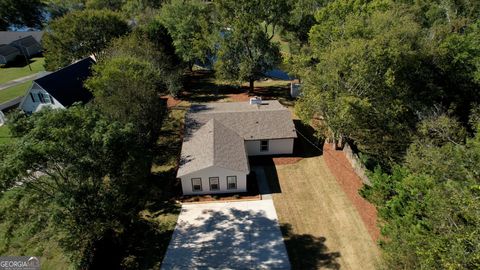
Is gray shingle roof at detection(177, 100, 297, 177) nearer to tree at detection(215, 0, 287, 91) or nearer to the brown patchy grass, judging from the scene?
the brown patchy grass

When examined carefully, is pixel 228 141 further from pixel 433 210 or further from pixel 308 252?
pixel 433 210

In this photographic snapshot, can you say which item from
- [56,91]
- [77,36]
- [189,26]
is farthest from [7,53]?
[189,26]

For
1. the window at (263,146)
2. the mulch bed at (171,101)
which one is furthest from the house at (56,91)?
the window at (263,146)

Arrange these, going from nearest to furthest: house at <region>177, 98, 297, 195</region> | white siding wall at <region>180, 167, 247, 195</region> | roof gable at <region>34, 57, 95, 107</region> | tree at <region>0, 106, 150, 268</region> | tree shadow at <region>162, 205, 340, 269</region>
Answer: tree at <region>0, 106, 150, 268</region> → tree shadow at <region>162, 205, 340, 269</region> → white siding wall at <region>180, 167, 247, 195</region> → house at <region>177, 98, 297, 195</region> → roof gable at <region>34, 57, 95, 107</region>

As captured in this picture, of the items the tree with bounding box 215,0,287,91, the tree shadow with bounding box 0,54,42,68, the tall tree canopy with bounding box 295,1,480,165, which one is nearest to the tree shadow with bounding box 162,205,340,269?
the tall tree canopy with bounding box 295,1,480,165

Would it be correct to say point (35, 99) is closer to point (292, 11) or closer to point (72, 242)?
point (72, 242)
